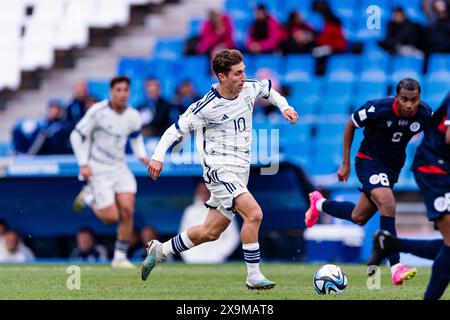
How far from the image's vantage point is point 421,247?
853 centimetres

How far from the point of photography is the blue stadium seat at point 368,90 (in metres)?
18.6

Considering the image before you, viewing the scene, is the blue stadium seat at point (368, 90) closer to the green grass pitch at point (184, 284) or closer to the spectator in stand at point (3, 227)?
the green grass pitch at point (184, 284)

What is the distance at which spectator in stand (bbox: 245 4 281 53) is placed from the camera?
63.4 feet

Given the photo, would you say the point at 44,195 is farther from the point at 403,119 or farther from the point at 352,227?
the point at 403,119

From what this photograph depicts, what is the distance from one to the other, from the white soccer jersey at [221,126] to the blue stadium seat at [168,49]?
35.4 feet

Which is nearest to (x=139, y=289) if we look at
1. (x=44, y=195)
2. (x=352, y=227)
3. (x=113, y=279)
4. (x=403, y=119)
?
(x=113, y=279)

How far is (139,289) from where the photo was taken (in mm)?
10008

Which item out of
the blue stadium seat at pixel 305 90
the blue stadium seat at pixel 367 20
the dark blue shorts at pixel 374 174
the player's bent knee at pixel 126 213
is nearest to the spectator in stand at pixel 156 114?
the blue stadium seat at pixel 305 90

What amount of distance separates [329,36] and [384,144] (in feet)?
28.0

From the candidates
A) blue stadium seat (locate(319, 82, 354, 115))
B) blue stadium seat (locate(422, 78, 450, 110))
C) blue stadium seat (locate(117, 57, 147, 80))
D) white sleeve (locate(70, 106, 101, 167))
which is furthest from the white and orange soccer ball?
blue stadium seat (locate(117, 57, 147, 80))

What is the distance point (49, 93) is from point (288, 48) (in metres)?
4.89

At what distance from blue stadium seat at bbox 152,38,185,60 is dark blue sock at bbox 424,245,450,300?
1317cm

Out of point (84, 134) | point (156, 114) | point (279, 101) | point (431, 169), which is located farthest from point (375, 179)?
point (156, 114)

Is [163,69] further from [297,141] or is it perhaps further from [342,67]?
[297,141]
